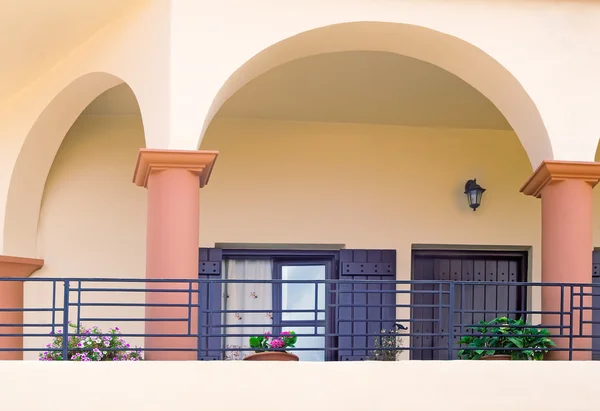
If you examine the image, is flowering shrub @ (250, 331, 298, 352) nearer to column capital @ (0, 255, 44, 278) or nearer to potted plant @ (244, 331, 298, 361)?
potted plant @ (244, 331, 298, 361)

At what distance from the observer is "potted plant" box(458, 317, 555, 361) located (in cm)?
863

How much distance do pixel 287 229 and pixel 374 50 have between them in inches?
115

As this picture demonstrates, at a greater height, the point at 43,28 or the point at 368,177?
the point at 43,28

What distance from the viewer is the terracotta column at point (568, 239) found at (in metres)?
8.93

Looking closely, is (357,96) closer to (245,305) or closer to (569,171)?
(245,305)

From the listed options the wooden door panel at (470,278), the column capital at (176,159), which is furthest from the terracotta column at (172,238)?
the wooden door panel at (470,278)

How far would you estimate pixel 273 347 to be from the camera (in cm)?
866

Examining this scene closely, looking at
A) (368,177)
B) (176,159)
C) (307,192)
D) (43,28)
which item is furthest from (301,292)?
(43,28)

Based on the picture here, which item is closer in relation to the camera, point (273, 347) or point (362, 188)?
point (273, 347)
